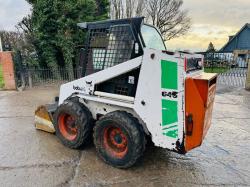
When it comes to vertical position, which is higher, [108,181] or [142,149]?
[142,149]

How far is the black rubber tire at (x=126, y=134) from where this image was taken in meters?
3.66

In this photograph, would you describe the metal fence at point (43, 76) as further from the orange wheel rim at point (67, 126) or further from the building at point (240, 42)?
the building at point (240, 42)

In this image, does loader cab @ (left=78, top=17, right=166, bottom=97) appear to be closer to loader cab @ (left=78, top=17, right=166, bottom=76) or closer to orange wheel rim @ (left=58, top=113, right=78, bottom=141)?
loader cab @ (left=78, top=17, right=166, bottom=76)

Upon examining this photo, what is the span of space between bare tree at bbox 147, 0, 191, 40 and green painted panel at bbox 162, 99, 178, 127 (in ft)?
77.9

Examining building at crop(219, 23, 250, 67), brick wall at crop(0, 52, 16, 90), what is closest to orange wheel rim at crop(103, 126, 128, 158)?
brick wall at crop(0, 52, 16, 90)

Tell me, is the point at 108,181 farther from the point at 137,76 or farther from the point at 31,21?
the point at 31,21

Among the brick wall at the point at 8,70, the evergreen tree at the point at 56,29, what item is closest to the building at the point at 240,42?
the evergreen tree at the point at 56,29

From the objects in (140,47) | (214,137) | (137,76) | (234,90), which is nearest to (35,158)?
(137,76)

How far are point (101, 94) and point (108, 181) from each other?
1356mm

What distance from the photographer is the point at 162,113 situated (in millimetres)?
3502

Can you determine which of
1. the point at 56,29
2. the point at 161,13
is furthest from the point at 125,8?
the point at 56,29

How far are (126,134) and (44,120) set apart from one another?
7.81 ft

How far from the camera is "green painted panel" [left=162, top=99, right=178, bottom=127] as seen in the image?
11.2 feet

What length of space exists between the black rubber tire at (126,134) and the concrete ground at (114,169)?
0.46 feet
